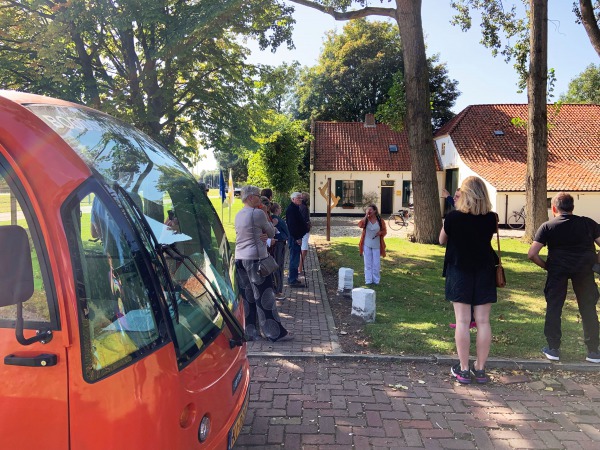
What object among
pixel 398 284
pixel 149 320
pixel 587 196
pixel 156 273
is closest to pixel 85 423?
pixel 149 320

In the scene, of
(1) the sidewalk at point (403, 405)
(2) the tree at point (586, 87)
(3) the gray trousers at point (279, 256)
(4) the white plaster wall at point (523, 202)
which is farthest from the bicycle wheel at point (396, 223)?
(2) the tree at point (586, 87)

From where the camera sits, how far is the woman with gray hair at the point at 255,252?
5.14m

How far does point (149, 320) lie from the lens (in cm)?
199

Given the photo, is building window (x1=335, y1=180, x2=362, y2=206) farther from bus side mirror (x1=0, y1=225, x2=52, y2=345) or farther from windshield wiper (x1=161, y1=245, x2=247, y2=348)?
bus side mirror (x1=0, y1=225, x2=52, y2=345)

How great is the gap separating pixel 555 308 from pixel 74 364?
486 centimetres

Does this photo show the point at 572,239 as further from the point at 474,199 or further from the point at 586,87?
the point at 586,87

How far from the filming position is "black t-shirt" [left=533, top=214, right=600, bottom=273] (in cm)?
464

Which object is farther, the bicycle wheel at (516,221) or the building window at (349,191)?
the building window at (349,191)

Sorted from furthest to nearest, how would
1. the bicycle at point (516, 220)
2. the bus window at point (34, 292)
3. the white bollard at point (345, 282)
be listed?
the bicycle at point (516, 220) < the white bollard at point (345, 282) < the bus window at point (34, 292)

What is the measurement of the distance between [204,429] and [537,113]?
49.4 ft

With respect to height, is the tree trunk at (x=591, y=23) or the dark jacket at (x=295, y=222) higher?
the tree trunk at (x=591, y=23)

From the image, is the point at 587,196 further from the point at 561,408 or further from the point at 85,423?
the point at 85,423

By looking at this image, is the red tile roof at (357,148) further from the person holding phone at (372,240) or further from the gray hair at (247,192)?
the gray hair at (247,192)

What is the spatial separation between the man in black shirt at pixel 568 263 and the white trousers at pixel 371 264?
4.09m
